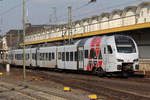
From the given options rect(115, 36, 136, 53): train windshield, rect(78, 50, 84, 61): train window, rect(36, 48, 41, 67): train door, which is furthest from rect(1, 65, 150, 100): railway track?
rect(36, 48, 41, 67): train door

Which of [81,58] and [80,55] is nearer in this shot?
[81,58]

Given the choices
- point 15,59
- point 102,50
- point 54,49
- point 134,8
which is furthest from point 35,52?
point 102,50

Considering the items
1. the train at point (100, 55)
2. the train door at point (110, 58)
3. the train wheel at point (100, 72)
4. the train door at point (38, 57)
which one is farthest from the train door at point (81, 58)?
the train door at point (38, 57)

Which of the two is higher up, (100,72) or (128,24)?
(128,24)

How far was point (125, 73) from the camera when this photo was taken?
1866cm

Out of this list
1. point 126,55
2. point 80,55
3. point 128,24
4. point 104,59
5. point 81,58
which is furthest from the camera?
point 128,24

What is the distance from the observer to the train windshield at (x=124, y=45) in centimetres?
1841

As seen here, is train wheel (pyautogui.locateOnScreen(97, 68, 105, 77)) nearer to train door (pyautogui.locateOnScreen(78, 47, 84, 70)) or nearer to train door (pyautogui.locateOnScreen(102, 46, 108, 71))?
train door (pyautogui.locateOnScreen(102, 46, 108, 71))

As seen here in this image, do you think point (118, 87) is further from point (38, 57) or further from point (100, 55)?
point (38, 57)

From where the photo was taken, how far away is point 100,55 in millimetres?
19484

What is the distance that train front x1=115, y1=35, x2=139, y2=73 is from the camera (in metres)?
18.0

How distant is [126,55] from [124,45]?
2.73ft

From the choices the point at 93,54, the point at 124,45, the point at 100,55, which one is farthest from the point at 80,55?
the point at 124,45

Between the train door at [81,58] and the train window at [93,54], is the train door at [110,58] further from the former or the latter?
the train door at [81,58]
